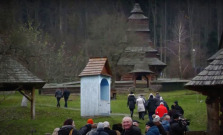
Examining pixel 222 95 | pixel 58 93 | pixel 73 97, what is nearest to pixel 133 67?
pixel 73 97

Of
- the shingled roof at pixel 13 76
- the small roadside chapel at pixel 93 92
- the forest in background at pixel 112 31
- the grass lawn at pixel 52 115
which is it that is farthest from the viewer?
the forest in background at pixel 112 31

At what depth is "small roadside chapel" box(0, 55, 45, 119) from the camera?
2783 centimetres

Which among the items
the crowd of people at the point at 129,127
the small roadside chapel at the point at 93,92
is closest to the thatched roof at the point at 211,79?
the crowd of people at the point at 129,127

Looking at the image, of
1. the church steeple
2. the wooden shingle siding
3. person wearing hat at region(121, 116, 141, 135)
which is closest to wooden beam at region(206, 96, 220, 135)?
the wooden shingle siding

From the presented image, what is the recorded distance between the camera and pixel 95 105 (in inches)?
1227

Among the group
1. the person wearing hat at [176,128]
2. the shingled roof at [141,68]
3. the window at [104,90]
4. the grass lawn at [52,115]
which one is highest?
the shingled roof at [141,68]

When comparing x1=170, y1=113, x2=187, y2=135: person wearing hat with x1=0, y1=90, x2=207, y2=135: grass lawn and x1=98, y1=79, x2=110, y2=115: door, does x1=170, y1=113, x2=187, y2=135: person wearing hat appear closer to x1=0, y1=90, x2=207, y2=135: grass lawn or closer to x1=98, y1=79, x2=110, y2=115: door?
x1=0, y1=90, x2=207, y2=135: grass lawn

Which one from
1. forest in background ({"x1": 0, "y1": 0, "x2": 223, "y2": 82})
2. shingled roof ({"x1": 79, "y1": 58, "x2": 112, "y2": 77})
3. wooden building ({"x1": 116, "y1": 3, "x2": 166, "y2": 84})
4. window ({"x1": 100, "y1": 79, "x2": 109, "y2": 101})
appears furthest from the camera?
wooden building ({"x1": 116, "y1": 3, "x2": 166, "y2": 84})

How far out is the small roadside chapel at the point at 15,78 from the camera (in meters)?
27.8

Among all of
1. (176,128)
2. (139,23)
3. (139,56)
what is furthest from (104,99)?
(139,23)

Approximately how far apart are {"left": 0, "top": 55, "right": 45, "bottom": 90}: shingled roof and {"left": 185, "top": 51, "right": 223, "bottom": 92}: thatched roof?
1114 centimetres

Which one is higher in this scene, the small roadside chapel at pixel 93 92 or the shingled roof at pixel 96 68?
the shingled roof at pixel 96 68

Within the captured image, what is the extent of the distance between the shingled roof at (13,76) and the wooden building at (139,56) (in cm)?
2450

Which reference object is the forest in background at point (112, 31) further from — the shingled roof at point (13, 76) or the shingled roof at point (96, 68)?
the shingled roof at point (13, 76)
